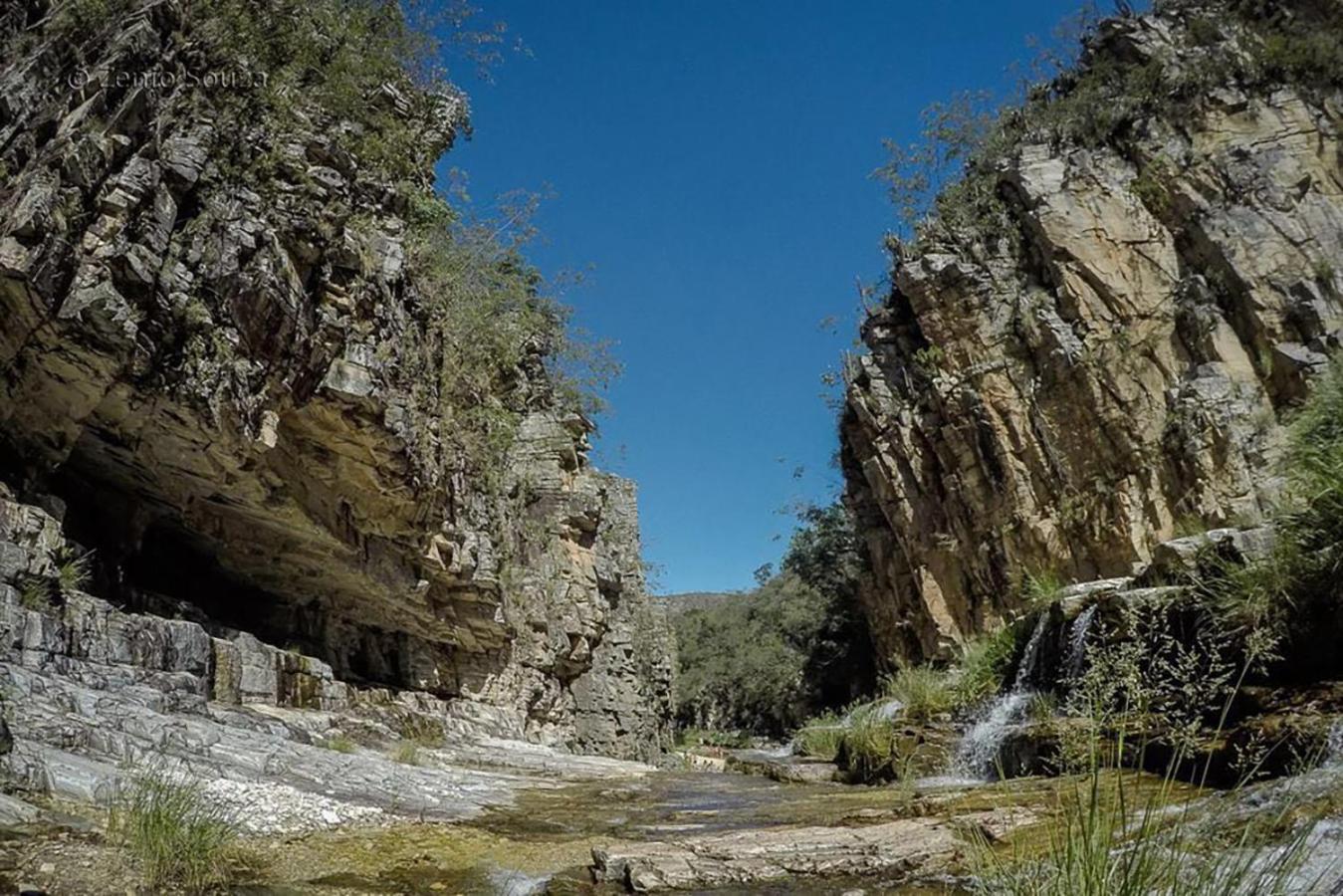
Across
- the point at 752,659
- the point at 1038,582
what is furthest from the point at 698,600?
the point at 1038,582

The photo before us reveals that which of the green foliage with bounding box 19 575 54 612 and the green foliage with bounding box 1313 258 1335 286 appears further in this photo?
the green foliage with bounding box 1313 258 1335 286

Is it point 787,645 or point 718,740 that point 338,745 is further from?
point 787,645

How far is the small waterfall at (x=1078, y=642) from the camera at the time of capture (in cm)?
966

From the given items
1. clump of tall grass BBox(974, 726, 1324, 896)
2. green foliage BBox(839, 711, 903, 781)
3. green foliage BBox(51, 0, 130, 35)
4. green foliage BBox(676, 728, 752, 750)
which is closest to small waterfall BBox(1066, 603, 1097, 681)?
green foliage BBox(839, 711, 903, 781)

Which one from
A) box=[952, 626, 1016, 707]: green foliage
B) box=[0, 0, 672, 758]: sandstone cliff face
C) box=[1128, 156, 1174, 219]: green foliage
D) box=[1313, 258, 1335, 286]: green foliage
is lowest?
box=[952, 626, 1016, 707]: green foliage

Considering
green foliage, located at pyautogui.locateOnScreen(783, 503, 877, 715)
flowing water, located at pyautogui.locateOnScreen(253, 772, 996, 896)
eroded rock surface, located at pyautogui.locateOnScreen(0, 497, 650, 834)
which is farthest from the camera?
green foliage, located at pyautogui.locateOnScreen(783, 503, 877, 715)

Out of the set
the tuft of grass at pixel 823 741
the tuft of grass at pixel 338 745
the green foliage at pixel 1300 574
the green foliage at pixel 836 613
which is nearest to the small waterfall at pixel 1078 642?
the green foliage at pixel 1300 574

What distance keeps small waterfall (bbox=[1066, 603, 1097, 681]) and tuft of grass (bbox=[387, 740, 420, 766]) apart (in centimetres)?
732

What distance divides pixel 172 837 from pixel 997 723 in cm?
894

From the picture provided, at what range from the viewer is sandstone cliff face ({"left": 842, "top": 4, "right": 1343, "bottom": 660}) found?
17859 mm

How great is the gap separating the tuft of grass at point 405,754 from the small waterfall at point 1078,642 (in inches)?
288

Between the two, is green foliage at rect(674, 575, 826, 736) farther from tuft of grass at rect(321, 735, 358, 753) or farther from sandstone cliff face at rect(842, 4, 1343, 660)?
tuft of grass at rect(321, 735, 358, 753)

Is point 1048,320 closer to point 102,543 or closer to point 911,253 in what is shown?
point 911,253

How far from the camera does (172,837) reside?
146 inches
